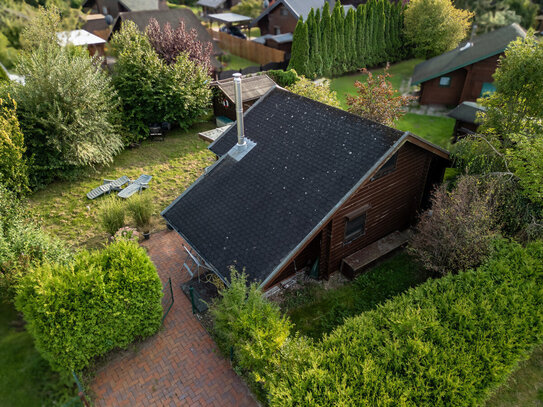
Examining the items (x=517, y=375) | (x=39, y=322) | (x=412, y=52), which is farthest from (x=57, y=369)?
(x=412, y=52)

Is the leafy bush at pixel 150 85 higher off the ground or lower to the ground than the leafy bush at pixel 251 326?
higher

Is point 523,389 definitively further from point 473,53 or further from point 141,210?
point 473,53

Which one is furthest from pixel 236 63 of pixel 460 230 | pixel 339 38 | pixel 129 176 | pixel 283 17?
pixel 460 230

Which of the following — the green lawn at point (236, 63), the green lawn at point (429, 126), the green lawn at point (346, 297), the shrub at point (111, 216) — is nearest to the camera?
the green lawn at point (346, 297)

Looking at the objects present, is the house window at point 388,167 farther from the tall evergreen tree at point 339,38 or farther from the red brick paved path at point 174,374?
the tall evergreen tree at point 339,38

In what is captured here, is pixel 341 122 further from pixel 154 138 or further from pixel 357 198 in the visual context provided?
pixel 154 138

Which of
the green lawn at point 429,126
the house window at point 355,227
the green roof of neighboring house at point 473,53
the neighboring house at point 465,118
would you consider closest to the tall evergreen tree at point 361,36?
the green roof of neighboring house at point 473,53
